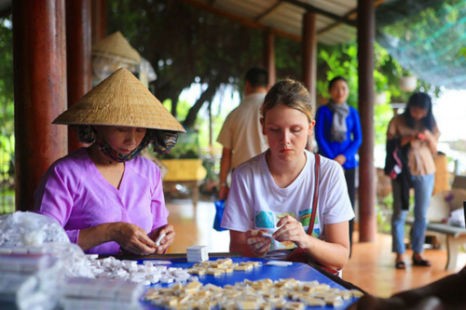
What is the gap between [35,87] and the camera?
8.29 ft

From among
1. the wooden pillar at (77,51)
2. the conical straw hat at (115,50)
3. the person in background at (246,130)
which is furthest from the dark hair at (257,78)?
the wooden pillar at (77,51)

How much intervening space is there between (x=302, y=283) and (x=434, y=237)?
5.04 meters

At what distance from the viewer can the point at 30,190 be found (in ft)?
8.45

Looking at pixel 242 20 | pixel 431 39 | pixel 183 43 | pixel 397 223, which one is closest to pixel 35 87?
pixel 397 223

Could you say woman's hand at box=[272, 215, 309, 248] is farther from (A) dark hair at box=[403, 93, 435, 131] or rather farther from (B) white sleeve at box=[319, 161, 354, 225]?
(A) dark hair at box=[403, 93, 435, 131]

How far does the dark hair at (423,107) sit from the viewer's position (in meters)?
4.86

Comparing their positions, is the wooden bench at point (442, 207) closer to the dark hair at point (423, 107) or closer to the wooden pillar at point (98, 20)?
the dark hair at point (423, 107)

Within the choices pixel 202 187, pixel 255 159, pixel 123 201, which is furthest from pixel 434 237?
pixel 202 187

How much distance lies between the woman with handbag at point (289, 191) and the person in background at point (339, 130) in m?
2.74

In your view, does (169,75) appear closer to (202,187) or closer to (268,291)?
(202,187)

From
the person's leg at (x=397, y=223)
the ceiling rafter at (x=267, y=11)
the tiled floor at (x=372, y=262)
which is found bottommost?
the tiled floor at (x=372, y=262)

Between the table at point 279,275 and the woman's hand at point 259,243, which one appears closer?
the table at point 279,275

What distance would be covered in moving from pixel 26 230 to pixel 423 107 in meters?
4.33

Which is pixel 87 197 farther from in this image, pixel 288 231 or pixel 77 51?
pixel 77 51
